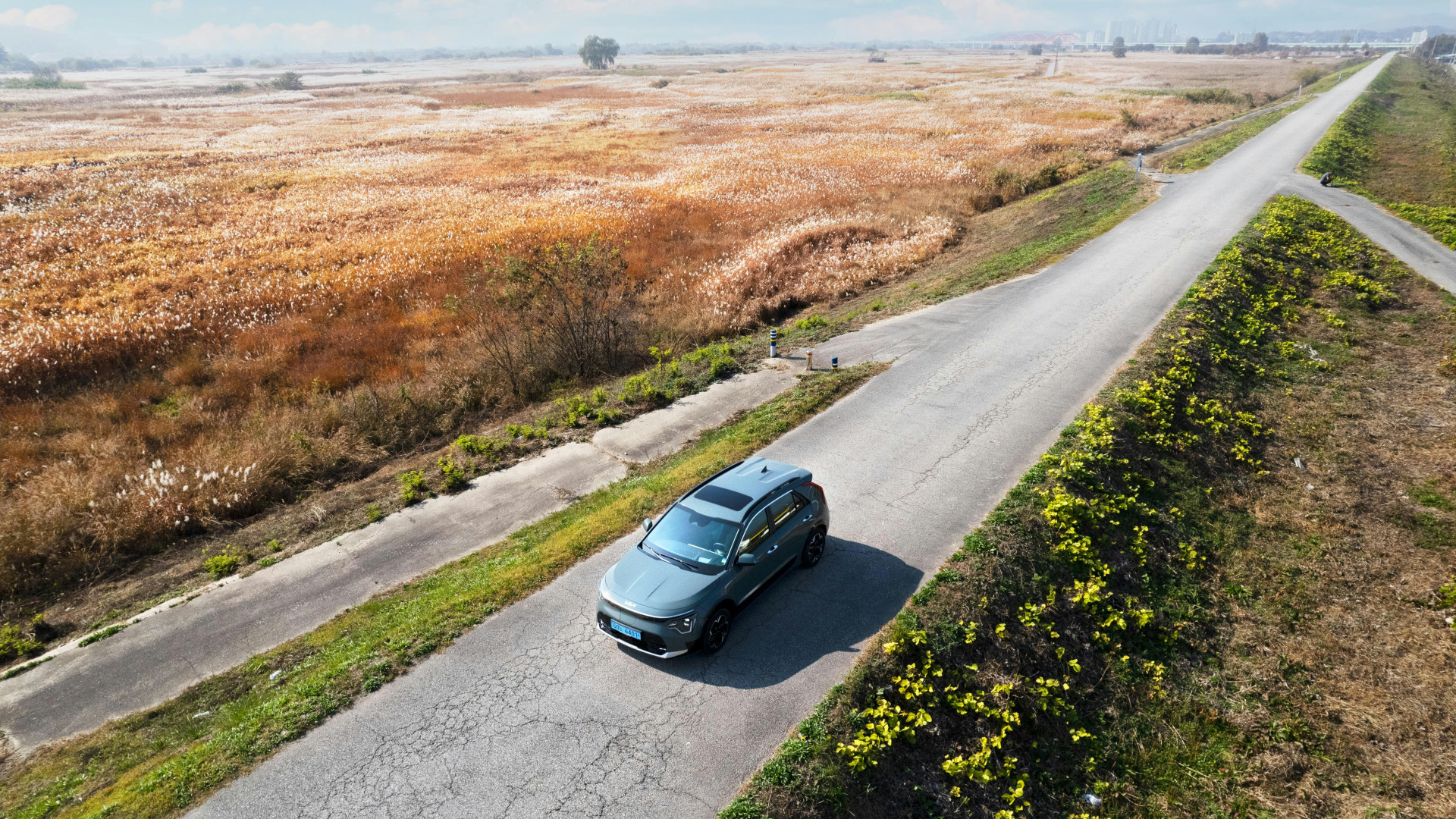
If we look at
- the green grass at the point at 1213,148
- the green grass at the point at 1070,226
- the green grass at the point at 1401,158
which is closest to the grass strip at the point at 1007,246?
the green grass at the point at 1070,226

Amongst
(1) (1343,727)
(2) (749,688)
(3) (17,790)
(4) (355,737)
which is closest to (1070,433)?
(1) (1343,727)

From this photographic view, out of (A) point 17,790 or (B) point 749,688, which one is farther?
(B) point 749,688

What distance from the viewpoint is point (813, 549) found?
1053cm

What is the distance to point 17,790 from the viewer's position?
772 cm

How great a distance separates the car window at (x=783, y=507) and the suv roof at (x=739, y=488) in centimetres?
19

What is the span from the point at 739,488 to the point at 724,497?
0.35 m

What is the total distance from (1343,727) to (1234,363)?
36.4 feet

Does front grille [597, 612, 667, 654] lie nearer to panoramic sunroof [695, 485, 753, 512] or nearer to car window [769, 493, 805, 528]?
panoramic sunroof [695, 485, 753, 512]

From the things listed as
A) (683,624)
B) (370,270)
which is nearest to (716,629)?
(683,624)

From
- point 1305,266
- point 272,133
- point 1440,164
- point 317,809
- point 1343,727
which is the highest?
point 272,133

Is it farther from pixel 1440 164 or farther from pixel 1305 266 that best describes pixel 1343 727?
pixel 1440 164

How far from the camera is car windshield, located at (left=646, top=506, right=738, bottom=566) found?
9.26 metres

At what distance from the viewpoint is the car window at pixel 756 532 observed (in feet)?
30.6

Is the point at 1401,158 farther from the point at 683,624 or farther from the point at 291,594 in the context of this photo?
the point at 291,594
